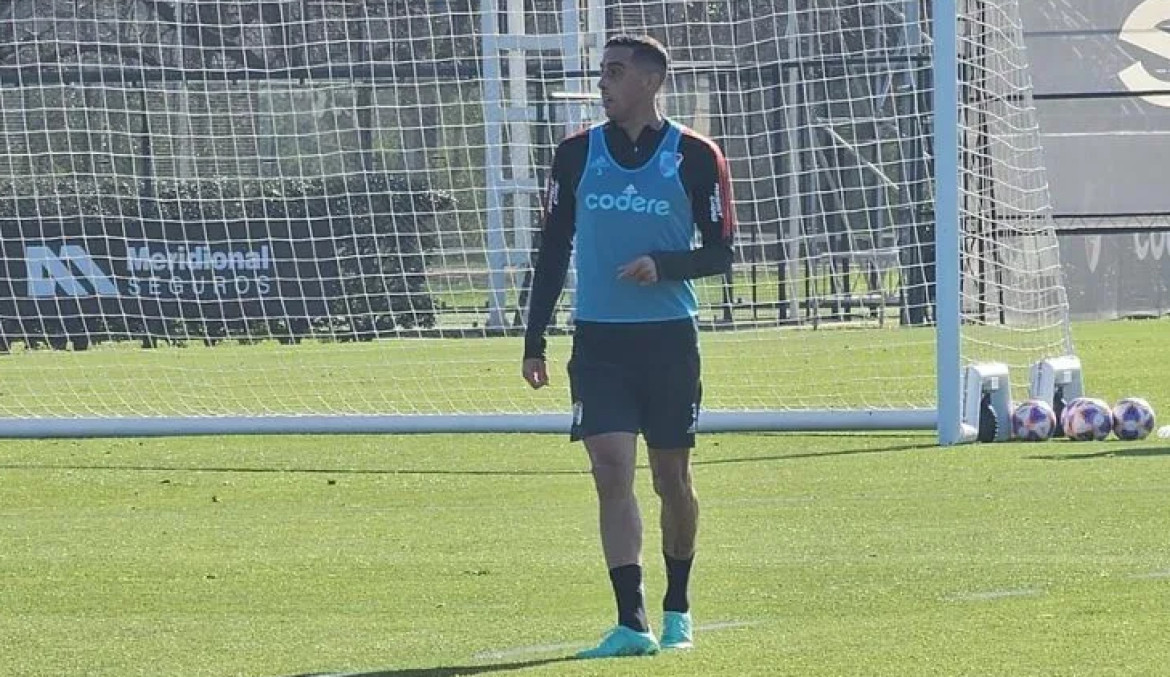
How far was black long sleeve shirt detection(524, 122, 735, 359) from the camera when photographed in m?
7.72

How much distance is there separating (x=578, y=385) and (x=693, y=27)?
13.3m

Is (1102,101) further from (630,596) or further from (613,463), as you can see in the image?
(630,596)

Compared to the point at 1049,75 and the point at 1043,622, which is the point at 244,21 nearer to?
the point at 1049,75

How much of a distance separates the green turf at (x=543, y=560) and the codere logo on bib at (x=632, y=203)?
1374mm

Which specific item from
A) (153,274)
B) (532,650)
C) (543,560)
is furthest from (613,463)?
(153,274)

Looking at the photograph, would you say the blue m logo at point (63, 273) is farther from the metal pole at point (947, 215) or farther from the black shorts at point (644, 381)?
the black shorts at point (644, 381)

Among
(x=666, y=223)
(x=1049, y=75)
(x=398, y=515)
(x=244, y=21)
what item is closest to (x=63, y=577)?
(x=398, y=515)

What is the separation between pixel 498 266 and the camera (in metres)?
19.6

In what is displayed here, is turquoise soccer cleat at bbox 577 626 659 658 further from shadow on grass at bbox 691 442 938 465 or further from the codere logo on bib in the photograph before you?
shadow on grass at bbox 691 442 938 465

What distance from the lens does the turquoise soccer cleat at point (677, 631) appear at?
25.2 feet

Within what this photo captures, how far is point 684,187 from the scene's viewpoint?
7.78 m

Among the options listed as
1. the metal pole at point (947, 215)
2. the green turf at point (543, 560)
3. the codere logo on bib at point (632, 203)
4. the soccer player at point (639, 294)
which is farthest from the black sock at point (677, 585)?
the metal pole at point (947, 215)

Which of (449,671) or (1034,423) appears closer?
(449,671)

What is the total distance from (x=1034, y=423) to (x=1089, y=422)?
354mm
